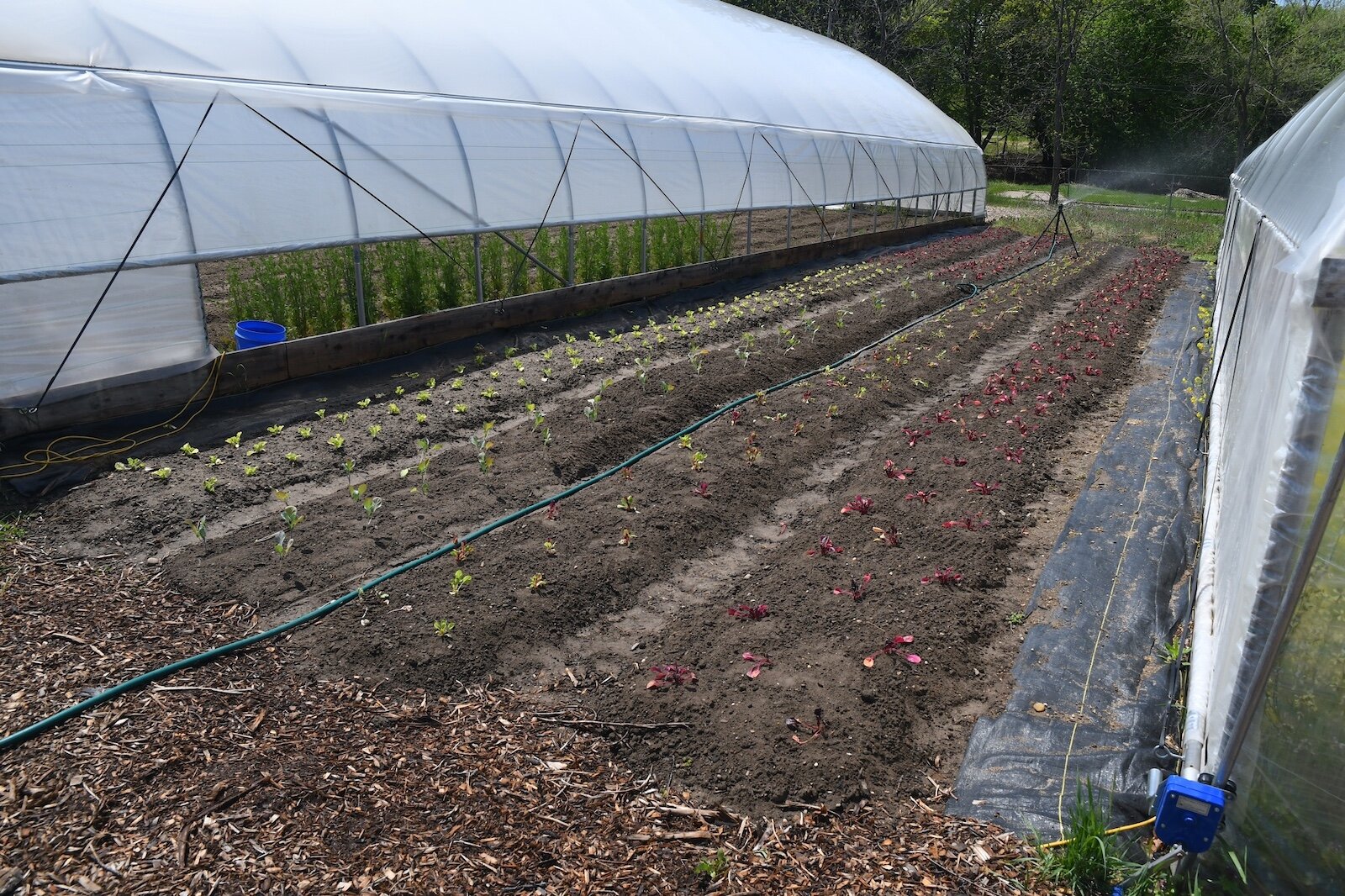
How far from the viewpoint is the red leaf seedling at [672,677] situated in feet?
13.8

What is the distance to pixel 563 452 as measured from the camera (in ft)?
22.9

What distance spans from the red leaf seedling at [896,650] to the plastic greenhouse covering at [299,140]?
6.70 metres

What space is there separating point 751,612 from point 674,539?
1138 millimetres

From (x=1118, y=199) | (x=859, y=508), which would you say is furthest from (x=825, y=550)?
(x=1118, y=199)

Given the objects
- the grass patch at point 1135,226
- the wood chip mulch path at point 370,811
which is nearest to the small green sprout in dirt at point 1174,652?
the wood chip mulch path at point 370,811

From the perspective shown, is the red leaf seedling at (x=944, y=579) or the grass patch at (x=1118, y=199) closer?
the red leaf seedling at (x=944, y=579)

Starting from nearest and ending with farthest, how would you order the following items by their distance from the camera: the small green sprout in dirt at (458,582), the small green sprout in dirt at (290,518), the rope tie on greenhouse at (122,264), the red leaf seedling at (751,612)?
the red leaf seedling at (751,612) < the small green sprout in dirt at (458,582) < the small green sprout in dirt at (290,518) < the rope tie on greenhouse at (122,264)

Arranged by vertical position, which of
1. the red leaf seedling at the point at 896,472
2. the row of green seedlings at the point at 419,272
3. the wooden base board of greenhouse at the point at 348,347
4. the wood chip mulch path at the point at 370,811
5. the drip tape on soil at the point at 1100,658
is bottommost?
the wood chip mulch path at the point at 370,811

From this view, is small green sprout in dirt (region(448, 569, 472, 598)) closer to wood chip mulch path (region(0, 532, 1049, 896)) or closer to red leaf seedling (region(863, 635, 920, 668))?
wood chip mulch path (region(0, 532, 1049, 896))

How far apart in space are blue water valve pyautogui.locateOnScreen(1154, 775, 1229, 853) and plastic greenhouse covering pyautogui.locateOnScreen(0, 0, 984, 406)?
26.2ft

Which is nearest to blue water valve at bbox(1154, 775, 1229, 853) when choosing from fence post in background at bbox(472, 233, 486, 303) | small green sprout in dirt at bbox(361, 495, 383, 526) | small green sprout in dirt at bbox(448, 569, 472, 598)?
small green sprout in dirt at bbox(448, 569, 472, 598)

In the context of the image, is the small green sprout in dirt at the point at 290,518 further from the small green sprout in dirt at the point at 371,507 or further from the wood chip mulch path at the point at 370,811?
the wood chip mulch path at the point at 370,811

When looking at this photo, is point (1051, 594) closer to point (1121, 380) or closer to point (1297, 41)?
point (1121, 380)

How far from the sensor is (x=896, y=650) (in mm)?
4422
